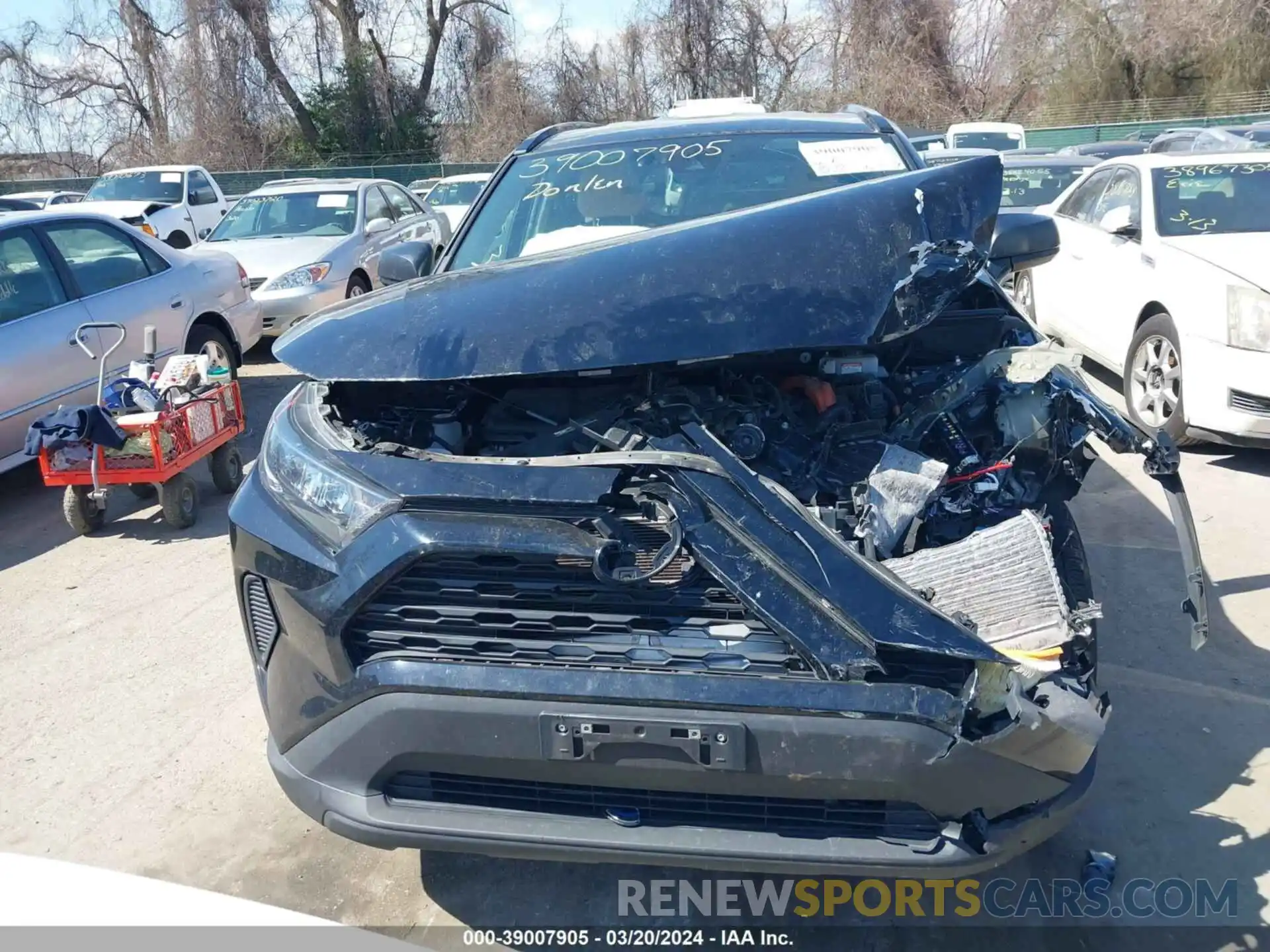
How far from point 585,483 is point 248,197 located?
1023 cm

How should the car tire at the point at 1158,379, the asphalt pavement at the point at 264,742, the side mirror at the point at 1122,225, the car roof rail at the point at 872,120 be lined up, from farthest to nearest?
the side mirror at the point at 1122,225 → the car tire at the point at 1158,379 → the car roof rail at the point at 872,120 → the asphalt pavement at the point at 264,742

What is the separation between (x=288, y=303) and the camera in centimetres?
894

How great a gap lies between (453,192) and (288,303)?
7.48 metres

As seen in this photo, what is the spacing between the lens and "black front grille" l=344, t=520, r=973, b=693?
6.64 ft

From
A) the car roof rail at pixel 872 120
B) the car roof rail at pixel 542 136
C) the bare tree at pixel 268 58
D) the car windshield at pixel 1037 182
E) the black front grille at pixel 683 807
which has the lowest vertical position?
the black front grille at pixel 683 807

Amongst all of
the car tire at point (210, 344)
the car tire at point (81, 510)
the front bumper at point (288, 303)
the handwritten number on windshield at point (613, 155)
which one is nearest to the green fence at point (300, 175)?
the front bumper at point (288, 303)

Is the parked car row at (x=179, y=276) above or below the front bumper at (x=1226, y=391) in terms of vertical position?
above

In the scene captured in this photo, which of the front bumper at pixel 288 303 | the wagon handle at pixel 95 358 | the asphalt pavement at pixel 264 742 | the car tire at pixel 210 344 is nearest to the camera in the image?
the asphalt pavement at pixel 264 742

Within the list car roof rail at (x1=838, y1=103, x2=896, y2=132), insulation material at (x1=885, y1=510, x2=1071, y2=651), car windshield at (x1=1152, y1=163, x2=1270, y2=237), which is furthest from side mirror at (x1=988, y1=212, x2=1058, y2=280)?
car windshield at (x1=1152, y1=163, x2=1270, y2=237)

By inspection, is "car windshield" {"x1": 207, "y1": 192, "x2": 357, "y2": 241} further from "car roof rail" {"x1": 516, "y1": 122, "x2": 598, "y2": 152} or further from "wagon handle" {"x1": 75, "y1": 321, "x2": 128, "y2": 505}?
"car roof rail" {"x1": 516, "y1": 122, "x2": 598, "y2": 152}

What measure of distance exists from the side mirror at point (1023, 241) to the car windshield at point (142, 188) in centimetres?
1601

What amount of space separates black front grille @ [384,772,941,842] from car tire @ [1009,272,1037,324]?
6.75 m

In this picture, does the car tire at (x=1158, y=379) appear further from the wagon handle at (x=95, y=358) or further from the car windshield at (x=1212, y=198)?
the wagon handle at (x=95, y=358)

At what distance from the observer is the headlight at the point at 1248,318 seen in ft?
16.9
